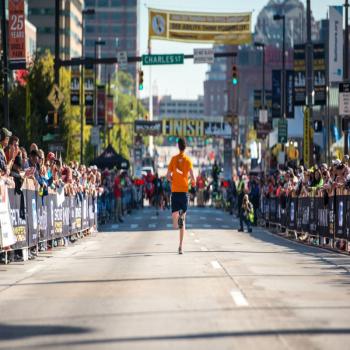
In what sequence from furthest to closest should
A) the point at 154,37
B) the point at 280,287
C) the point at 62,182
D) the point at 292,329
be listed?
the point at 154,37, the point at 62,182, the point at 280,287, the point at 292,329

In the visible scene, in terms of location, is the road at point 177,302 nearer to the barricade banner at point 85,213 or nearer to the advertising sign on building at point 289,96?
the barricade banner at point 85,213

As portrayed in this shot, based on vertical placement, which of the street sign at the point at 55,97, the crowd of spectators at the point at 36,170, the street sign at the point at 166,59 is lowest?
the crowd of spectators at the point at 36,170

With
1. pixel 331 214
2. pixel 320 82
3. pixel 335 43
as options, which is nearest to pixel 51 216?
pixel 331 214

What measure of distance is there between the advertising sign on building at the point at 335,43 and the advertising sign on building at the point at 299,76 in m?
4.97

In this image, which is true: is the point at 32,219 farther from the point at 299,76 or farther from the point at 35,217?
the point at 299,76

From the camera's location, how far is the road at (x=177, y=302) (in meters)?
11.0

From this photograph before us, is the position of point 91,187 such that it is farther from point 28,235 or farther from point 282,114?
point 282,114

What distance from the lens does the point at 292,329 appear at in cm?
1156

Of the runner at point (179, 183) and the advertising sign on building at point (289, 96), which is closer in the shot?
the runner at point (179, 183)

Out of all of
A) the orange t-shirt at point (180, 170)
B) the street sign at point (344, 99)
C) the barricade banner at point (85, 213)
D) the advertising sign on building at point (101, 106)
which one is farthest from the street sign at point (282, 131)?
the orange t-shirt at point (180, 170)

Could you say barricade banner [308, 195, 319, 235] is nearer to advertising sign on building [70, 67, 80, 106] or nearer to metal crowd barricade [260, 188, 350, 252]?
metal crowd barricade [260, 188, 350, 252]

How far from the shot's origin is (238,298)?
14344mm

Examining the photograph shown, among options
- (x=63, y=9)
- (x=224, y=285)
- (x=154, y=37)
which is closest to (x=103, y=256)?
(x=224, y=285)

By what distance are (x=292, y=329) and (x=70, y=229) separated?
2141cm
